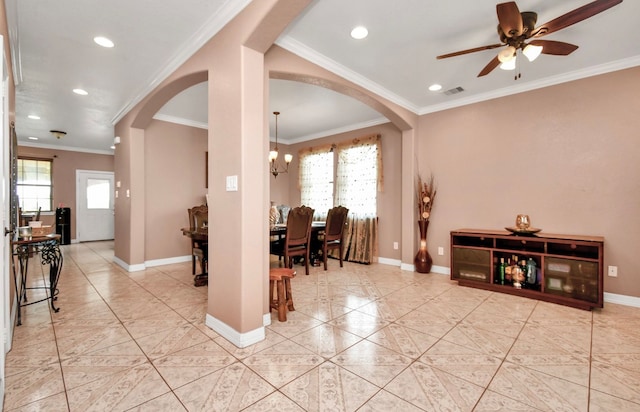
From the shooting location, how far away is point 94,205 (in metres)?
7.75

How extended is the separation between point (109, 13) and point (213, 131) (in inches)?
45.5

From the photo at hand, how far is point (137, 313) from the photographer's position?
270 centimetres

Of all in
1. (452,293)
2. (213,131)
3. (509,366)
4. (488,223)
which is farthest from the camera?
(488,223)

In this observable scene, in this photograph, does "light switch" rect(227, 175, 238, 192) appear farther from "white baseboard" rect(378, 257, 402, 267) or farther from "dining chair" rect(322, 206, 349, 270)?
"white baseboard" rect(378, 257, 402, 267)

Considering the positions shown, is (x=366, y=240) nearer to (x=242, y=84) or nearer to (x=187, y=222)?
(x=187, y=222)

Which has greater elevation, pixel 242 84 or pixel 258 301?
pixel 242 84

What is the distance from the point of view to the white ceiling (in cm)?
218

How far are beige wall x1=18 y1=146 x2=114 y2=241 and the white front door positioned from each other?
0.33 feet

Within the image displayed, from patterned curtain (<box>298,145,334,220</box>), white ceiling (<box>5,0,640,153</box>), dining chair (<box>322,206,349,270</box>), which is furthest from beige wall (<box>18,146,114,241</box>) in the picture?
dining chair (<box>322,206,349,270</box>)

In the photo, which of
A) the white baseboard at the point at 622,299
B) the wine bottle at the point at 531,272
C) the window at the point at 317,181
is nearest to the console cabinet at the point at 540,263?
the wine bottle at the point at 531,272

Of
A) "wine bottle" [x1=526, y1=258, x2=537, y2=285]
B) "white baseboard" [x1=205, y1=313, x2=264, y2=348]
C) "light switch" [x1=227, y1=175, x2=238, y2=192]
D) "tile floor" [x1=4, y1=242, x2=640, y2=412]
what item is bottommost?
"tile floor" [x1=4, y1=242, x2=640, y2=412]

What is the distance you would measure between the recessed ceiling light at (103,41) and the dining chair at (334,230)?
325 centimetres

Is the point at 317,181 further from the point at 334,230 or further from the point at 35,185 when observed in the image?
the point at 35,185

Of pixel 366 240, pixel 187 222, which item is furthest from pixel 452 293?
pixel 187 222
